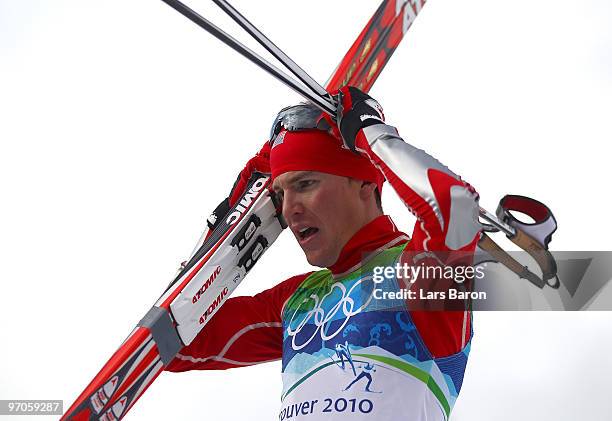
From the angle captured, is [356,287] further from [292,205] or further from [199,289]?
[199,289]

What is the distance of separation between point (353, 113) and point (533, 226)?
59 centimetres

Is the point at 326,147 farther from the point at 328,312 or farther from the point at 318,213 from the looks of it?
the point at 328,312

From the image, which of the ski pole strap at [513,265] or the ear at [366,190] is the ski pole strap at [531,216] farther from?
the ear at [366,190]

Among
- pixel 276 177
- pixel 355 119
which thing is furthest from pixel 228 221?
pixel 355 119

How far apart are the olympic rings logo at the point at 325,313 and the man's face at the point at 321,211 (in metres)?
0.12

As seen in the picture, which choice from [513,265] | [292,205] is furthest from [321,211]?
[513,265]

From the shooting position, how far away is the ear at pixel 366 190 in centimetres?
255

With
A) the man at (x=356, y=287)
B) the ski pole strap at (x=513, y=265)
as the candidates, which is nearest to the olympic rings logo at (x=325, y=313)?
the man at (x=356, y=287)

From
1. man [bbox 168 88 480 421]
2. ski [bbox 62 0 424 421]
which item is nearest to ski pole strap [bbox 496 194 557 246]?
man [bbox 168 88 480 421]

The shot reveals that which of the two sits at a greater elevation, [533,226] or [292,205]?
[292,205]

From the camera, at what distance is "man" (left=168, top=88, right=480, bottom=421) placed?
6.80ft

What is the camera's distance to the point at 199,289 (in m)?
2.71

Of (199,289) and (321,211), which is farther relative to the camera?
(199,289)

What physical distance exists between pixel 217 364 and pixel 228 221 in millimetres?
481
